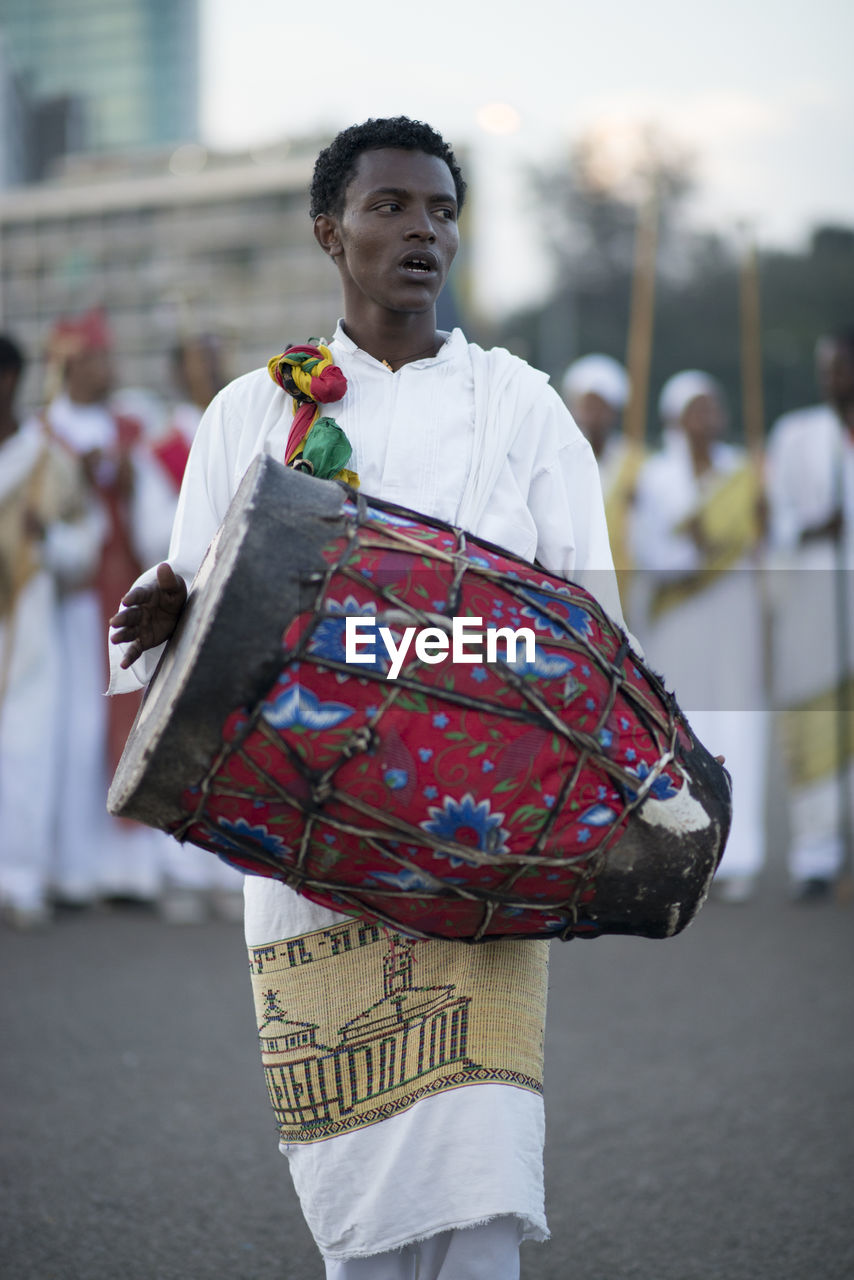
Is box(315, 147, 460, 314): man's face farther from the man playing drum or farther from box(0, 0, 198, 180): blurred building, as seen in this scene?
box(0, 0, 198, 180): blurred building

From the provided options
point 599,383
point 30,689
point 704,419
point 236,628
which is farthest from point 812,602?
point 236,628

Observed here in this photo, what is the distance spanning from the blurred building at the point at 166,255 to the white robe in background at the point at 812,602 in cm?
723

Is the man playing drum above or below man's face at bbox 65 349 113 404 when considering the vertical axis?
below

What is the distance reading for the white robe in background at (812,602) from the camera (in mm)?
7293

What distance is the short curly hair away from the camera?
2.62m

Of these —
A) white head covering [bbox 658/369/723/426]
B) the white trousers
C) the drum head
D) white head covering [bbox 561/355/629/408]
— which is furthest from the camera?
white head covering [bbox 561/355/629/408]

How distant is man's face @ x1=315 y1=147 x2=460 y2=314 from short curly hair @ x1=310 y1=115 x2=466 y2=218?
2 centimetres

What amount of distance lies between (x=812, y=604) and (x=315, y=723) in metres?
5.76

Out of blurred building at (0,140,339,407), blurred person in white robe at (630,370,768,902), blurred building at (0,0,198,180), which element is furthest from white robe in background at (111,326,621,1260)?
blurred building at (0,0,198,180)

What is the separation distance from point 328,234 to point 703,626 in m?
5.19

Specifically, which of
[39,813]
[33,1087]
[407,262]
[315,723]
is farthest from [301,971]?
[39,813]

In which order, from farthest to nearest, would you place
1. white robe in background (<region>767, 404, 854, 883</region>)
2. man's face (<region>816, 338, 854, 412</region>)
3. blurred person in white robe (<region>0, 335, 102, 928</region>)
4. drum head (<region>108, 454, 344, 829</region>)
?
white robe in background (<region>767, 404, 854, 883</region>) → man's face (<region>816, 338, 854, 412</region>) → blurred person in white robe (<region>0, 335, 102, 928</region>) → drum head (<region>108, 454, 344, 829</region>)

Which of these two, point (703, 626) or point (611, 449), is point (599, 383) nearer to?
point (611, 449)

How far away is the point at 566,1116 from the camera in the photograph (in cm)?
426
